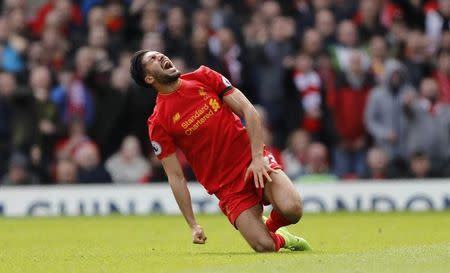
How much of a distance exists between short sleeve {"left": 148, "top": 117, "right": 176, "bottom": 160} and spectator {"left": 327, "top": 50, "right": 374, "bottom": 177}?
8.58 meters

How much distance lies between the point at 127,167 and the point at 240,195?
8747 millimetres

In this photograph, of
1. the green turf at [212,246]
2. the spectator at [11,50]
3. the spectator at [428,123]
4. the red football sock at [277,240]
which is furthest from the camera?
the spectator at [11,50]

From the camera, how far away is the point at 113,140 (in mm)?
20703

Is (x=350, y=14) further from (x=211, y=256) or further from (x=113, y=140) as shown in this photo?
(x=211, y=256)

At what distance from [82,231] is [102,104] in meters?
4.42

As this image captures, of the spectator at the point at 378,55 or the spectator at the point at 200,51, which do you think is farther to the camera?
the spectator at the point at 200,51

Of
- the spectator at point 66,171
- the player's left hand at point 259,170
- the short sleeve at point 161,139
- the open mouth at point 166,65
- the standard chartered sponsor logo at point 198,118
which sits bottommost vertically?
the spectator at point 66,171

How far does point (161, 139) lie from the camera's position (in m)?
11.9

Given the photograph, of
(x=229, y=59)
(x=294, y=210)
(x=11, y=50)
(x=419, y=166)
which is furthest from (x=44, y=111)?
(x=294, y=210)

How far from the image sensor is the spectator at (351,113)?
2020cm

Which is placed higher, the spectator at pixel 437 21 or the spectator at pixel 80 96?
the spectator at pixel 437 21

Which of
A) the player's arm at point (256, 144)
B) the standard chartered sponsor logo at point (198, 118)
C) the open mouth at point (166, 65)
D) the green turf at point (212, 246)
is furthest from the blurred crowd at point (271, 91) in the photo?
the player's arm at point (256, 144)

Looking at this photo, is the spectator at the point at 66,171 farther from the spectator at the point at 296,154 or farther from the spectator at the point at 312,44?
the spectator at the point at 312,44

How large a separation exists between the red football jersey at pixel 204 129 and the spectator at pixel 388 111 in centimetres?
810
